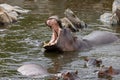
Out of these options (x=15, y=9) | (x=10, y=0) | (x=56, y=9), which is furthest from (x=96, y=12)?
(x=10, y=0)

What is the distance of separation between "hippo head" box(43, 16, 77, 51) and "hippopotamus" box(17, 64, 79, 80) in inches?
78.8

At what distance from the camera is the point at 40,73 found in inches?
399

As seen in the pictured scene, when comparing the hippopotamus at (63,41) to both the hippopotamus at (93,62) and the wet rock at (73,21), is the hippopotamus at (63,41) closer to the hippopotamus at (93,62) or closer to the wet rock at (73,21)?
the hippopotamus at (93,62)

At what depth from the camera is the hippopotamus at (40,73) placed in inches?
379

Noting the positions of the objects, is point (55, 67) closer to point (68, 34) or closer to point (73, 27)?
point (68, 34)

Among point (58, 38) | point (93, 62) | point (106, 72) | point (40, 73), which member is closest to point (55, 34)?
point (58, 38)

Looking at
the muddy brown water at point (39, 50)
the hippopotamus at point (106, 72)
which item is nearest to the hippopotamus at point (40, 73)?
the muddy brown water at point (39, 50)

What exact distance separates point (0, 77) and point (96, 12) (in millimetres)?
11474

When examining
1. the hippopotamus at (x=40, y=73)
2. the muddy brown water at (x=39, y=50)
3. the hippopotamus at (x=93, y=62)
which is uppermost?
the hippopotamus at (x=40, y=73)

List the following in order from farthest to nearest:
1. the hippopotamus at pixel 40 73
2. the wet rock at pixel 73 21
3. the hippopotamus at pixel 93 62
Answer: the wet rock at pixel 73 21, the hippopotamus at pixel 93 62, the hippopotamus at pixel 40 73

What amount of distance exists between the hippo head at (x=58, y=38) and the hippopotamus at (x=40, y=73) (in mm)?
2002

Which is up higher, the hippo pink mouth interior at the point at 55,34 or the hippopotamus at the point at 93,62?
the hippo pink mouth interior at the point at 55,34

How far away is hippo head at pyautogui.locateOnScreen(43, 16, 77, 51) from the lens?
12602 mm

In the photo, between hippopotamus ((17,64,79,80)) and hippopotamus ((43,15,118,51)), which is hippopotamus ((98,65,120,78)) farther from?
hippopotamus ((43,15,118,51))
